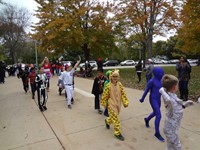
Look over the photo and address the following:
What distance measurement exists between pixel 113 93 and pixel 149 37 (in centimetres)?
1681

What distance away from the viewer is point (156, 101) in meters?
4.41

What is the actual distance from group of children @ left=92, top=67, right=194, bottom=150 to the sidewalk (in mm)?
292

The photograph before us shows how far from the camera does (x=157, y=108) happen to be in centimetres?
432

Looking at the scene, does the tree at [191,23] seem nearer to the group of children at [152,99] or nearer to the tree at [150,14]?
the tree at [150,14]

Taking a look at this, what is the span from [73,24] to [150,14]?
25.0 ft

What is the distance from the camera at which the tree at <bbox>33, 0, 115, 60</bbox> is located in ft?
64.6

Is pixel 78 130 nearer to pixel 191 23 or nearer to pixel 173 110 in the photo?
pixel 173 110

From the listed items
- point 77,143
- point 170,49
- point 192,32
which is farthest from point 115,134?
point 170,49

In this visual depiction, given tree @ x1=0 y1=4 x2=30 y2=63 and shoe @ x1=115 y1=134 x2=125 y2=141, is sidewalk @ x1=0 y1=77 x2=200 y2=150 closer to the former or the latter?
shoe @ x1=115 y1=134 x2=125 y2=141

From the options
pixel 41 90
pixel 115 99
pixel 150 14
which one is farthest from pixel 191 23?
pixel 115 99

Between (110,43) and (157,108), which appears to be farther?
(110,43)

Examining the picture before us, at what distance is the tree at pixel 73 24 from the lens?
19703mm

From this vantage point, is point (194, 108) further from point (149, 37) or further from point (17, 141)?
point (149, 37)

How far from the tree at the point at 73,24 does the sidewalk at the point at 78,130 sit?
45.7 feet
